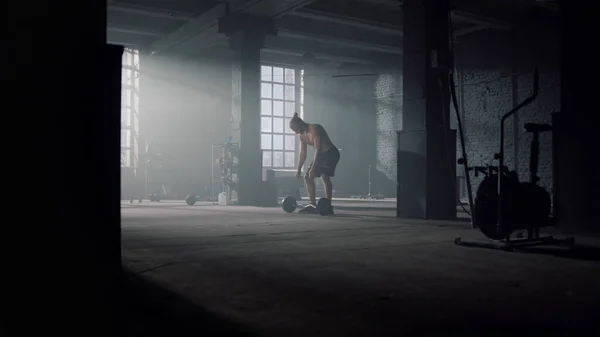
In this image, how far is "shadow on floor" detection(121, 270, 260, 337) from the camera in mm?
1905

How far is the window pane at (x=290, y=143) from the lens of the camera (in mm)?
20938

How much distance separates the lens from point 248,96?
13.6 m

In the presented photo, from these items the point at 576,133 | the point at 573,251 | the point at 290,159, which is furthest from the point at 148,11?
the point at 573,251

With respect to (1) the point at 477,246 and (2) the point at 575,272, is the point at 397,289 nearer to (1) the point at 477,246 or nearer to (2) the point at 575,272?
(2) the point at 575,272

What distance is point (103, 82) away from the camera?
173 centimetres

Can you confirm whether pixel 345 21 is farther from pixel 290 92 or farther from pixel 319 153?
pixel 290 92

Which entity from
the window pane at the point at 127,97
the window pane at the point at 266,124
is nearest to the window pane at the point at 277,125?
the window pane at the point at 266,124

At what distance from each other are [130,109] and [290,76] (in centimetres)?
598

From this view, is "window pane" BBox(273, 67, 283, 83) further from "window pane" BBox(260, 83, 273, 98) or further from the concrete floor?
the concrete floor

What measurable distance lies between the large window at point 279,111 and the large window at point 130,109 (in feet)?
14.6

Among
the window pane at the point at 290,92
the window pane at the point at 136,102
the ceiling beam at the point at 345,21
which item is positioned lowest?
the window pane at the point at 136,102

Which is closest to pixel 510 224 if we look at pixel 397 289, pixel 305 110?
pixel 397 289

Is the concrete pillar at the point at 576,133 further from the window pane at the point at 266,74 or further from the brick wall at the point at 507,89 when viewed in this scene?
the window pane at the point at 266,74

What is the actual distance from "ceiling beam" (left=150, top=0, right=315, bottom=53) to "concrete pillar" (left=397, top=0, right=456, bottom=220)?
4226 millimetres
